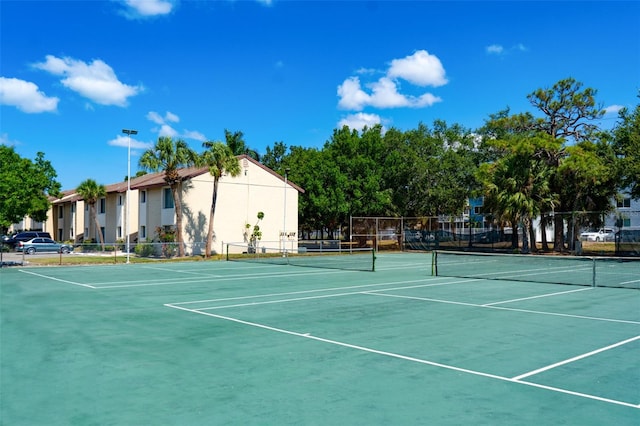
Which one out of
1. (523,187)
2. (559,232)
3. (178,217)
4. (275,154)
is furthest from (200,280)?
(275,154)

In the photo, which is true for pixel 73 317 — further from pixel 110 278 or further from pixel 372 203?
pixel 372 203

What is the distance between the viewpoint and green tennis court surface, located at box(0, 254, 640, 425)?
6320mm

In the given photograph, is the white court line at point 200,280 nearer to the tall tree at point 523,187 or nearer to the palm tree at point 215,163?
the palm tree at point 215,163

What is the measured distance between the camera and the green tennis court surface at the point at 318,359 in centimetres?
632

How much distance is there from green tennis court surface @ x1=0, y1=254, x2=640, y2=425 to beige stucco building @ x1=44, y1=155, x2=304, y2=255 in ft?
82.9

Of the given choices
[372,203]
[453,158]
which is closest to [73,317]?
[372,203]

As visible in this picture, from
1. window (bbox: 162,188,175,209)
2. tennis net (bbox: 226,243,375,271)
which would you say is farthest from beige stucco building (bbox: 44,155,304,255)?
tennis net (bbox: 226,243,375,271)

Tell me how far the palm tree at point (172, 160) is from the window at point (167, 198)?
2.86 meters

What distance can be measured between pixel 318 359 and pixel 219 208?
3599 centimetres

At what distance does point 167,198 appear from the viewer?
144 ft

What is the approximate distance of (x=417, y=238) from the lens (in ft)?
166

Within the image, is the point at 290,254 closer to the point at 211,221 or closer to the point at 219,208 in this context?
the point at 219,208

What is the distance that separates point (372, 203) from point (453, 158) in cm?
1060

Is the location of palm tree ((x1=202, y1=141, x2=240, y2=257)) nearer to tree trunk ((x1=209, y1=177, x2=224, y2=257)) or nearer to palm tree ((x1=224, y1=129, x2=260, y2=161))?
tree trunk ((x1=209, y1=177, x2=224, y2=257))
